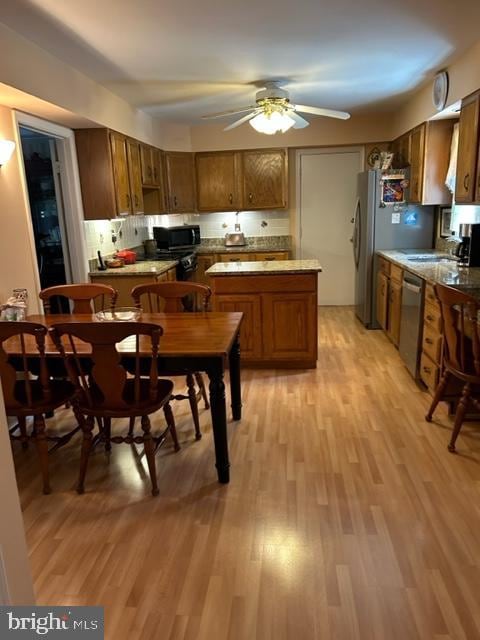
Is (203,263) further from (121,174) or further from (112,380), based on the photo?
(112,380)

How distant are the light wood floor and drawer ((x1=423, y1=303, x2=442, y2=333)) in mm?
587

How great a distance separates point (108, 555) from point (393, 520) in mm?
1248

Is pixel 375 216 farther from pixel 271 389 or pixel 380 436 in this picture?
pixel 380 436

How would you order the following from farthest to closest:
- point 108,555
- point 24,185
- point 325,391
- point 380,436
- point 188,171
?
point 188,171
point 325,391
point 24,185
point 380,436
point 108,555

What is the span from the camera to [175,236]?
5.54 m

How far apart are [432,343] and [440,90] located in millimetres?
2118

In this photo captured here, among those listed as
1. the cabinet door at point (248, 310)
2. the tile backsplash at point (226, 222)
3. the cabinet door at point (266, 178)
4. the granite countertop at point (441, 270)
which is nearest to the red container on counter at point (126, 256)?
the tile backsplash at point (226, 222)

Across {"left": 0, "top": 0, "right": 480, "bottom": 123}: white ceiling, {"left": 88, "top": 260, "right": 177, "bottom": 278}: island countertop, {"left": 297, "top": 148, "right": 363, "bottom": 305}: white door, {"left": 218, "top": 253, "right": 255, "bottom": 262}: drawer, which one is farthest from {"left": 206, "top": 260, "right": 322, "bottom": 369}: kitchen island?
{"left": 297, "top": 148, "right": 363, "bottom": 305}: white door

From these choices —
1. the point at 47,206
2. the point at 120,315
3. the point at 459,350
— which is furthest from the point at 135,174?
the point at 459,350

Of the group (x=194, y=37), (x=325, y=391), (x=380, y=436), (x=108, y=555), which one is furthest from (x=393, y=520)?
(x=194, y=37)

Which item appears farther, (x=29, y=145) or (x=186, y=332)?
(x=29, y=145)

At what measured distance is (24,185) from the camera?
3.19m

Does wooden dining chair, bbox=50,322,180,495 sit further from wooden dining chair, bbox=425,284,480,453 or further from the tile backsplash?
the tile backsplash

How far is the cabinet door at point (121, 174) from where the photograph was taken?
13.3 feet
